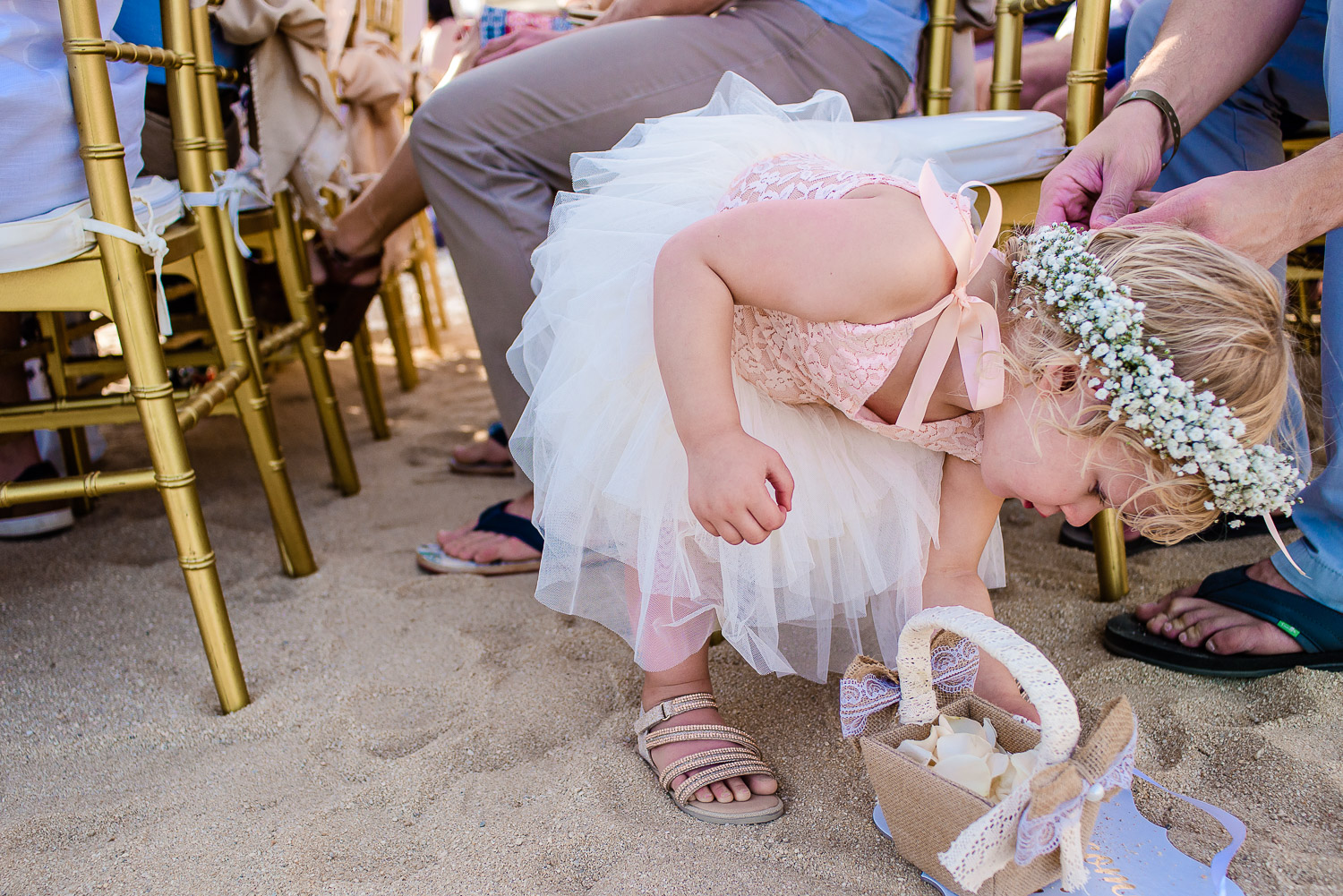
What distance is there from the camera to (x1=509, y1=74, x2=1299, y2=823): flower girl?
86cm

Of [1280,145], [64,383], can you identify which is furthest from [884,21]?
[64,383]

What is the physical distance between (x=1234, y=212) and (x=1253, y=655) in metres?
0.55

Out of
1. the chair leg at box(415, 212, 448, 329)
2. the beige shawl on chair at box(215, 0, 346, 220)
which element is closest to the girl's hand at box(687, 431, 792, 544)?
the beige shawl on chair at box(215, 0, 346, 220)

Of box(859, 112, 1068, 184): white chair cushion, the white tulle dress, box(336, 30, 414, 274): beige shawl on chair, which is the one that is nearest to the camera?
the white tulle dress

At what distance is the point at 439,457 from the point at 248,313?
740 millimetres

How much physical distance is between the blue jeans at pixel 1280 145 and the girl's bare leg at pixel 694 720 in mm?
733

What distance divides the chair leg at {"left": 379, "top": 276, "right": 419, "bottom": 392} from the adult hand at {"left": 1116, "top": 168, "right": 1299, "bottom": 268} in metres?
2.02

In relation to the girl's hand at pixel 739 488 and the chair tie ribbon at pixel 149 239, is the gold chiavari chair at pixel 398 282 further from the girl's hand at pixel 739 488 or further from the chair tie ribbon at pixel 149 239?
the girl's hand at pixel 739 488

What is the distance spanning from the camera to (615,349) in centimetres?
104

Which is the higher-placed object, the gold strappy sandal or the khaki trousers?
the khaki trousers

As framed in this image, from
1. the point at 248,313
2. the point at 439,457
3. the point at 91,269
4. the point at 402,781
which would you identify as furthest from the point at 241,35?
the point at 402,781

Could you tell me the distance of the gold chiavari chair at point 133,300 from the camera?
3.50 ft

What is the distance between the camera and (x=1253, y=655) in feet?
3.71

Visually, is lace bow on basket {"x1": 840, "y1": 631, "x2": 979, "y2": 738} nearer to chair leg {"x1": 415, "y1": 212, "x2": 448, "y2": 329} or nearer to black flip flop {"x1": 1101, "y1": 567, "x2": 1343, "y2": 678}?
black flip flop {"x1": 1101, "y1": 567, "x2": 1343, "y2": 678}
